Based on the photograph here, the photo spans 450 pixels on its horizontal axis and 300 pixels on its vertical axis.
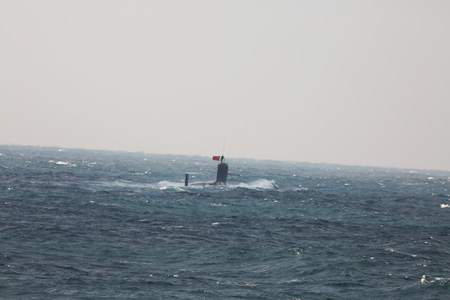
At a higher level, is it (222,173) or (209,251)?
(222,173)

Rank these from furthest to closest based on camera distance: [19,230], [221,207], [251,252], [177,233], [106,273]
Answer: [221,207], [177,233], [19,230], [251,252], [106,273]

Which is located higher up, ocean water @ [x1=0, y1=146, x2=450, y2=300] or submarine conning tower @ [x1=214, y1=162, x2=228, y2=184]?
submarine conning tower @ [x1=214, y1=162, x2=228, y2=184]

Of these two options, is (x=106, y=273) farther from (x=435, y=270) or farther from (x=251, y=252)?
(x=435, y=270)

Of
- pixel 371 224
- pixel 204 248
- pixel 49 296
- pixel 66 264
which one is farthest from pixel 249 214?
pixel 49 296

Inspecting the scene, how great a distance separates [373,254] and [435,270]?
3881 mm

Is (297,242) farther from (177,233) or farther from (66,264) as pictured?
(66,264)

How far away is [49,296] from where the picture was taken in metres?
19.1

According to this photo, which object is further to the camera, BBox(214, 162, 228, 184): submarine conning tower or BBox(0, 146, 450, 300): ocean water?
BBox(214, 162, 228, 184): submarine conning tower

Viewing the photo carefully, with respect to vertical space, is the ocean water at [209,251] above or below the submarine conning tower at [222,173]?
below

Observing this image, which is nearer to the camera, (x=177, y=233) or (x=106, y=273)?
(x=106, y=273)

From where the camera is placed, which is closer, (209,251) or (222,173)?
(209,251)

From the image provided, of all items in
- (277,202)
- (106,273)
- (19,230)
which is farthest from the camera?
(277,202)

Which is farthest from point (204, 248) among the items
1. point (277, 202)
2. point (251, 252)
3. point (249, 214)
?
point (277, 202)

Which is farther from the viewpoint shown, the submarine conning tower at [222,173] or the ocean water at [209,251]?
the submarine conning tower at [222,173]
